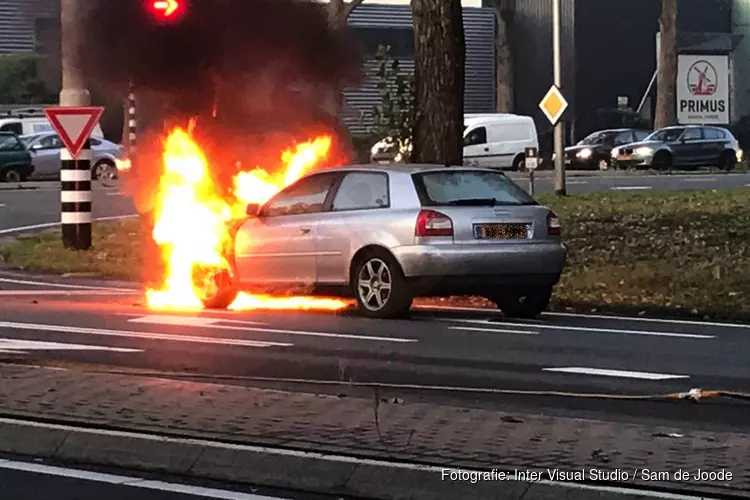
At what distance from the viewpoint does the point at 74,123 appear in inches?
868

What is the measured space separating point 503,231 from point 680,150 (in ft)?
113

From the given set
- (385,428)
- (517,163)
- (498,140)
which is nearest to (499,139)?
(498,140)

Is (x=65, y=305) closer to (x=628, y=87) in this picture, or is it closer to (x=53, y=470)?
(x=53, y=470)

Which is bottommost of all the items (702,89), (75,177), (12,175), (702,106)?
(75,177)

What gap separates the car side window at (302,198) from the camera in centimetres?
1588

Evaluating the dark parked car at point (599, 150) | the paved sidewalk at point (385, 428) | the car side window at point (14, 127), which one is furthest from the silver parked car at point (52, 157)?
the paved sidewalk at point (385, 428)

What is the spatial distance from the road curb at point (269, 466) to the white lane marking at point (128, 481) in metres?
0.17

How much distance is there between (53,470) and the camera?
26.7 ft

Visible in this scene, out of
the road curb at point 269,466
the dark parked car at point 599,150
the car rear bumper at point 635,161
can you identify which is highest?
the dark parked car at point 599,150

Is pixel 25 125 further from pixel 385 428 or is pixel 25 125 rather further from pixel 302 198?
pixel 385 428

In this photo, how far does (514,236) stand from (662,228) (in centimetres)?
857

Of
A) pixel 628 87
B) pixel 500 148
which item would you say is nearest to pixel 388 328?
pixel 500 148

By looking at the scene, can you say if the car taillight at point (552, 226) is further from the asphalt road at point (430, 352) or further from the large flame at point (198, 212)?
the large flame at point (198, 212)

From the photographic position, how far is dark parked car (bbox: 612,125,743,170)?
48219 mm
